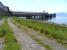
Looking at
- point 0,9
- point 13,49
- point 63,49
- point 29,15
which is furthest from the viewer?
point 29,15

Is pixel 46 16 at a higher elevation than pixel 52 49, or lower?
lower

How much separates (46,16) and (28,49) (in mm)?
144323

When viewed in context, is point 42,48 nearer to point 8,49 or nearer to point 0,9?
point 8,49

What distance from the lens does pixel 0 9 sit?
124875 millimetres

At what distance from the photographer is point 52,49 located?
42.4 ft

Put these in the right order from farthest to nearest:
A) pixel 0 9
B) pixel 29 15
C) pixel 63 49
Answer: pixel 29 15 → pixel 0 9 → pixel 63 49

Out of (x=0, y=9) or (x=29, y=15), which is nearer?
(x=0, y=9)

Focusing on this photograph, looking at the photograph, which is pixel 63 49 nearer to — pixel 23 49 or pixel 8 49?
pixel 23 49

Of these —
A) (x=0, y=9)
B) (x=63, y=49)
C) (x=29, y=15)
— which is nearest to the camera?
(x=63, y=49)

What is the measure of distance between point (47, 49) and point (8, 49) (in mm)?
2266

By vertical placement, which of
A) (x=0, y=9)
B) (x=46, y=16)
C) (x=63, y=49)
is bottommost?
(x=46, y=16)

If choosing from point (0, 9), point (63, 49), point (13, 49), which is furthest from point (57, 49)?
point (0, 9)

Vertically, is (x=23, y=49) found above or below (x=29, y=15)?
above

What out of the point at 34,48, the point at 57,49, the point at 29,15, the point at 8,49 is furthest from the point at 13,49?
the point at 29,15
